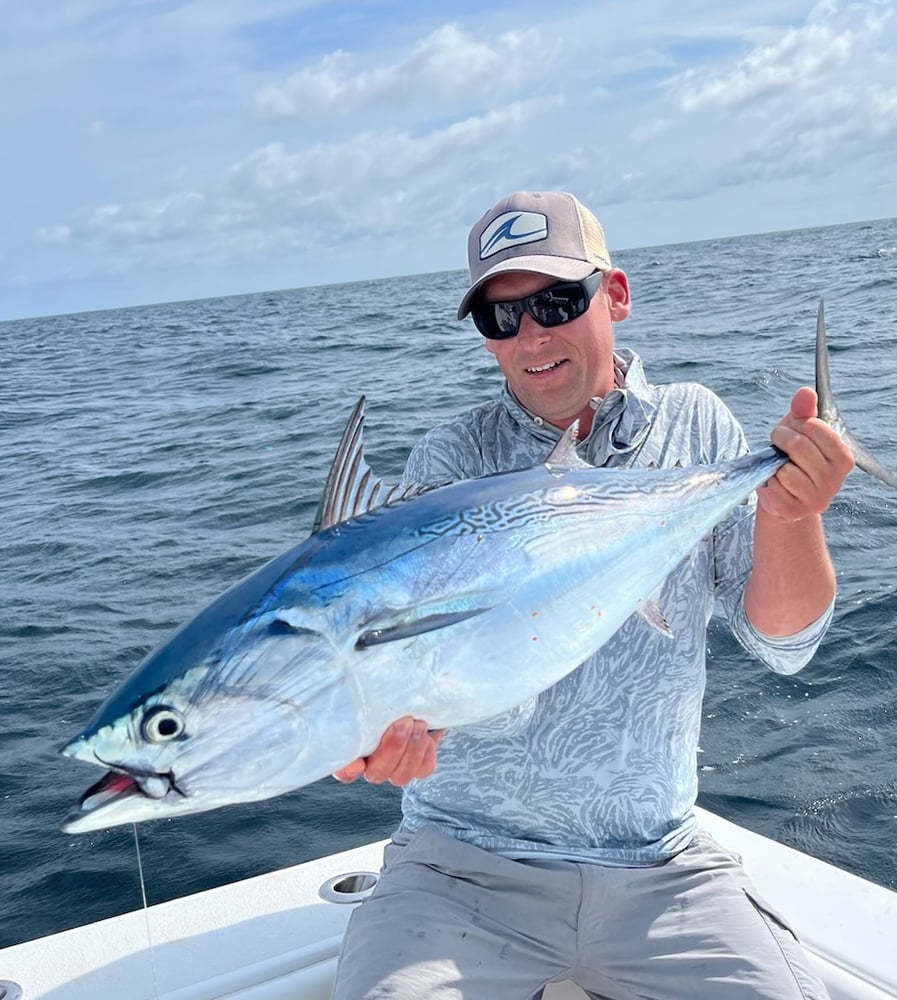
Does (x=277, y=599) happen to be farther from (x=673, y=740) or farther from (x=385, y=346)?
(x=385, y=346)

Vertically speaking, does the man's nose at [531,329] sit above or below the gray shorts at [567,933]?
above

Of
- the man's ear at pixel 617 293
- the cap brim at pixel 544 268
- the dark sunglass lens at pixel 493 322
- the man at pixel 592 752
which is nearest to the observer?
the man at pixel 592 752

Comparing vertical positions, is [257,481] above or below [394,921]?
above

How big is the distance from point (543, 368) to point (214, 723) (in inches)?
57.5

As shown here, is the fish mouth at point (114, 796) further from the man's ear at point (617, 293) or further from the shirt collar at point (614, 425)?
the man's ear at point (617, 293)

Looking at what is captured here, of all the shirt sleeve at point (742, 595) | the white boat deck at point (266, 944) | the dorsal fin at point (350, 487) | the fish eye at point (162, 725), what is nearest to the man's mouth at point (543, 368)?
the shirt sleeve at point (742, 595)

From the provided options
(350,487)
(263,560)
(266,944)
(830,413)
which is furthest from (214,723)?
(263,560)

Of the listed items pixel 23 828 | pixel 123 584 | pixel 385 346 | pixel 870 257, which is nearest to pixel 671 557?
pixel 23 828

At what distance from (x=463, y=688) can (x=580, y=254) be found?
1.42 meters

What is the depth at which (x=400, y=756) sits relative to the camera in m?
1.77

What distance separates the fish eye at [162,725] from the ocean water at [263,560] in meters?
3.09

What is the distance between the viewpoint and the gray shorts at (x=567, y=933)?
2.21 metres

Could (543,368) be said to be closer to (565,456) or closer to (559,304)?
(559,304)

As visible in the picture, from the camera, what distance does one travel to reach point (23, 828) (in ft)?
15.5
